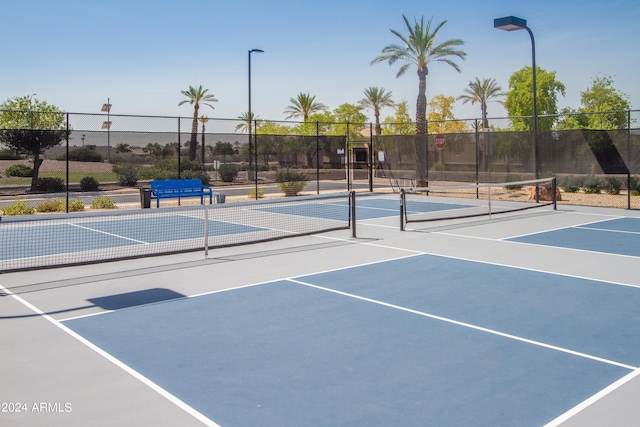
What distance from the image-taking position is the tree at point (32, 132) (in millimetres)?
27547

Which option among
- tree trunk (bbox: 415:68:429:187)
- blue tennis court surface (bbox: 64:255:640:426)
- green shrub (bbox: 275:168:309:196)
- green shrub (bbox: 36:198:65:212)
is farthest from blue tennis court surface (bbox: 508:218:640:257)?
green shrub (bbox: 36:198:65:212)

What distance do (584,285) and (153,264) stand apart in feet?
22.3

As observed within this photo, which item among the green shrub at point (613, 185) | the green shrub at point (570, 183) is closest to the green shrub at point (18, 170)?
the green shrub at point (570, 183)

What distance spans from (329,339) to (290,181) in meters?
20.5

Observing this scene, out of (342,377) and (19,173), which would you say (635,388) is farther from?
(19,173)

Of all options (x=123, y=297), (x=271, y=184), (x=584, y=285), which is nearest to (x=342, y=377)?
(x=123, y=297)

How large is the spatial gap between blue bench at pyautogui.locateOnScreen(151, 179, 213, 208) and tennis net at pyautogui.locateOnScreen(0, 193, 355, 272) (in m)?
0.84

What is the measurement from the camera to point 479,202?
22.3 meters

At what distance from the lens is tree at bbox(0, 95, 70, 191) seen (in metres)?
27.5

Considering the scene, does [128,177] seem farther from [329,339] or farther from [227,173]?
[329,339]

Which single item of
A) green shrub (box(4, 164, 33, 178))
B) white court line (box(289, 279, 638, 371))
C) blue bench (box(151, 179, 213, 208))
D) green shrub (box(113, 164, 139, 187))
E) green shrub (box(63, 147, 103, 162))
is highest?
green shrub (box(63, 147, 103, 162))

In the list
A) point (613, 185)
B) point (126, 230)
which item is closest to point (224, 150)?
point (613, 185)

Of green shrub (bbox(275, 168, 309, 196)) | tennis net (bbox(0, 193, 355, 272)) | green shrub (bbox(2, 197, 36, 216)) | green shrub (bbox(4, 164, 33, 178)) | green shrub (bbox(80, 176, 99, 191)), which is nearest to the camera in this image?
tennis net (bbox(0, 193, 355, 272))

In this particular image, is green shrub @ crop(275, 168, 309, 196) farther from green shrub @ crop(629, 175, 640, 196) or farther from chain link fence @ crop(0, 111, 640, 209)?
green shrub @ crop(629, 175, 640, 196)
